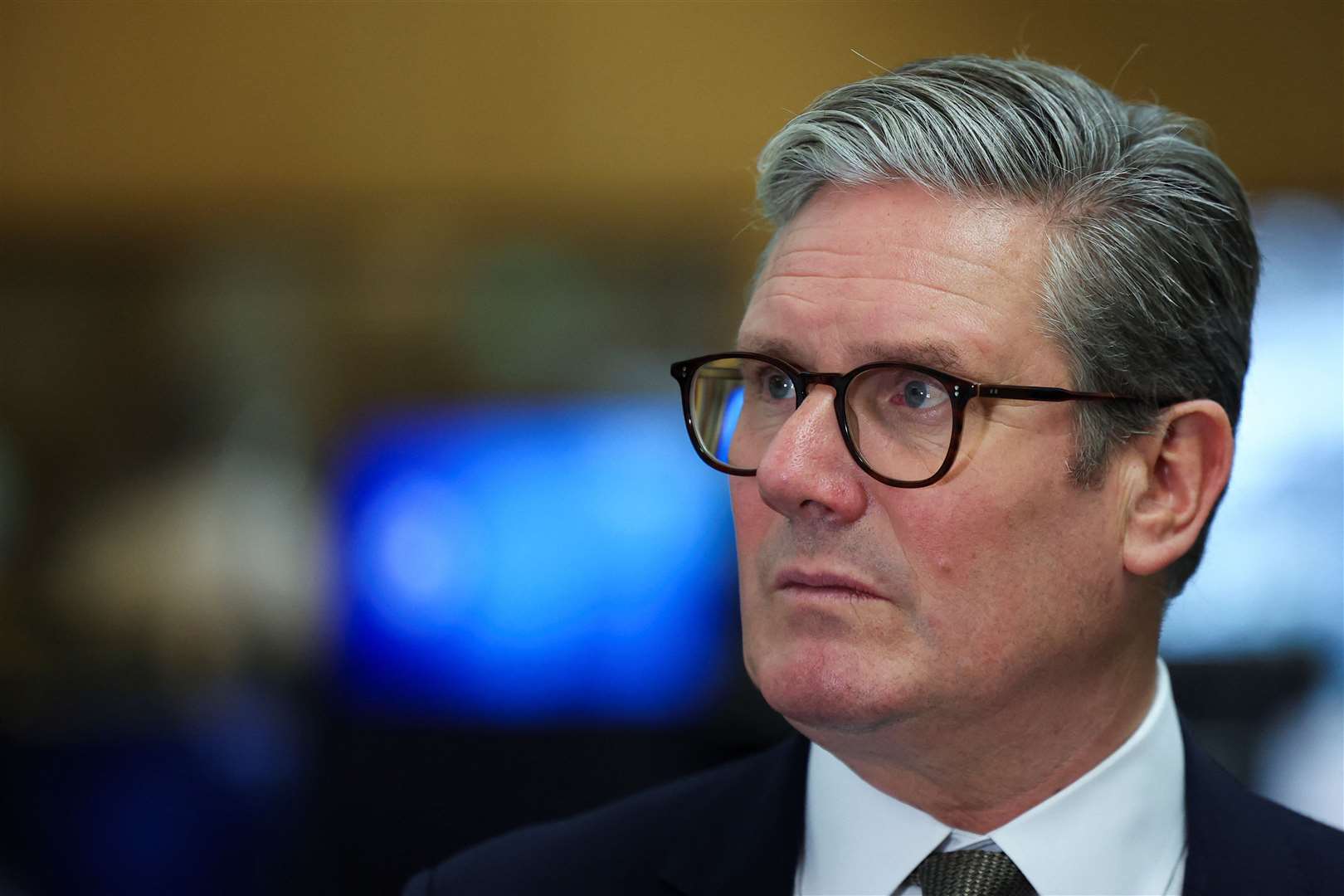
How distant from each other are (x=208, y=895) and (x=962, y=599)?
3.45 meters

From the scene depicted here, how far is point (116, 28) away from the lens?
439 cm

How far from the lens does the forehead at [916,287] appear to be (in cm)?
147

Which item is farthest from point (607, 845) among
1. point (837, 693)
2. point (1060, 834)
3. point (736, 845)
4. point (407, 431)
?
point (407, 431)

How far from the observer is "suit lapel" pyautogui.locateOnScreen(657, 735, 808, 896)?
63.5 inches

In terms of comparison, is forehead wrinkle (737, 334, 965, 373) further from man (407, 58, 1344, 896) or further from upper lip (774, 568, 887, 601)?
upper lip (774, 568, 887, 601)

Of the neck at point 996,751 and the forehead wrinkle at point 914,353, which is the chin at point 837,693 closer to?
the neck at point 996,751

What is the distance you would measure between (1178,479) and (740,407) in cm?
55

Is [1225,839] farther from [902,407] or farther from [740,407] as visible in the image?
[740,407]

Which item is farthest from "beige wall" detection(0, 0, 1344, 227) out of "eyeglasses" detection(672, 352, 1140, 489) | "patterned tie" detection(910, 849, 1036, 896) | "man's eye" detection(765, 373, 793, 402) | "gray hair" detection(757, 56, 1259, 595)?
"patterned tie" detection(910, 849, 1036, 896)

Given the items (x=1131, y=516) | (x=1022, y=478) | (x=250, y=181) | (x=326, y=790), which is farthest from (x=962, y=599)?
(x=250, y=181)

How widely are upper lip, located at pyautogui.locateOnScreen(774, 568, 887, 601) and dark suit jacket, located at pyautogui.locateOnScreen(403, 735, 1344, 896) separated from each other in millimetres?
331

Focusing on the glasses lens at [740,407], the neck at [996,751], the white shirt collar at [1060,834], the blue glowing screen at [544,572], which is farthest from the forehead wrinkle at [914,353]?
the blue glowing screen at [544,572]

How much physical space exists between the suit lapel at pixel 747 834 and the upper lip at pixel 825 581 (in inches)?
12.9

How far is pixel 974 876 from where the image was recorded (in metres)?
1.53
